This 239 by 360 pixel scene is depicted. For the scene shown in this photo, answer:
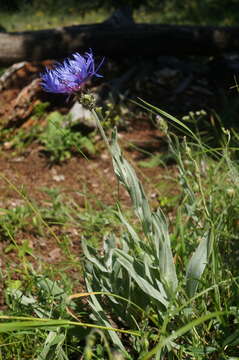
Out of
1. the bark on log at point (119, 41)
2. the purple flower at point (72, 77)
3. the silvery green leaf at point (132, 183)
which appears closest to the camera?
the purple flower at point (72, 77)

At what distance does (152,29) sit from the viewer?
203 inches

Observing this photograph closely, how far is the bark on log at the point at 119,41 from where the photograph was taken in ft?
16.2

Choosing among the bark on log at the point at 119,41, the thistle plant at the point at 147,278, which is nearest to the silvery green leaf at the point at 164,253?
the thistle plant at the point at 147,278

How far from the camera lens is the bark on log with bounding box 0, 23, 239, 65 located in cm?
495

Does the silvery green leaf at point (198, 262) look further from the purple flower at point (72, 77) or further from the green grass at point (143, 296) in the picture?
the purple flower at point (72, 77)

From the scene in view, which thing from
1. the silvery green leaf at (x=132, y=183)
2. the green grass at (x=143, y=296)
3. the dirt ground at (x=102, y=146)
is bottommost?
the dirt ground at (x=102, y=146)

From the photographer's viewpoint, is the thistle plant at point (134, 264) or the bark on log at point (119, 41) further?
the bark on log at point (119, 41)

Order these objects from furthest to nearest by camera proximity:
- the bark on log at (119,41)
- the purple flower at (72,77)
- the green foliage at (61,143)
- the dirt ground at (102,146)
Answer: the bark on log at (119,41) → the green foliage at (61,143) → the dirt ground at (102,146) → the purple flower at (72,77)

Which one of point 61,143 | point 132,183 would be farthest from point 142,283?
point 61,143

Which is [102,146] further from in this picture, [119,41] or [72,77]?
[72,77]

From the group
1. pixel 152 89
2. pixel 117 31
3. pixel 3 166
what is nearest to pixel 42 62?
pixel 117 31

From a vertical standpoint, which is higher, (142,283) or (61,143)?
(142,283)

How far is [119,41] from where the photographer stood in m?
5.12

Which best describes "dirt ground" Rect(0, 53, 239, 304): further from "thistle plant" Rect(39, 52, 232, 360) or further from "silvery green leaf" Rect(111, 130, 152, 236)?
"silvery green leaf" Rect(111, 130, 152, 236)
